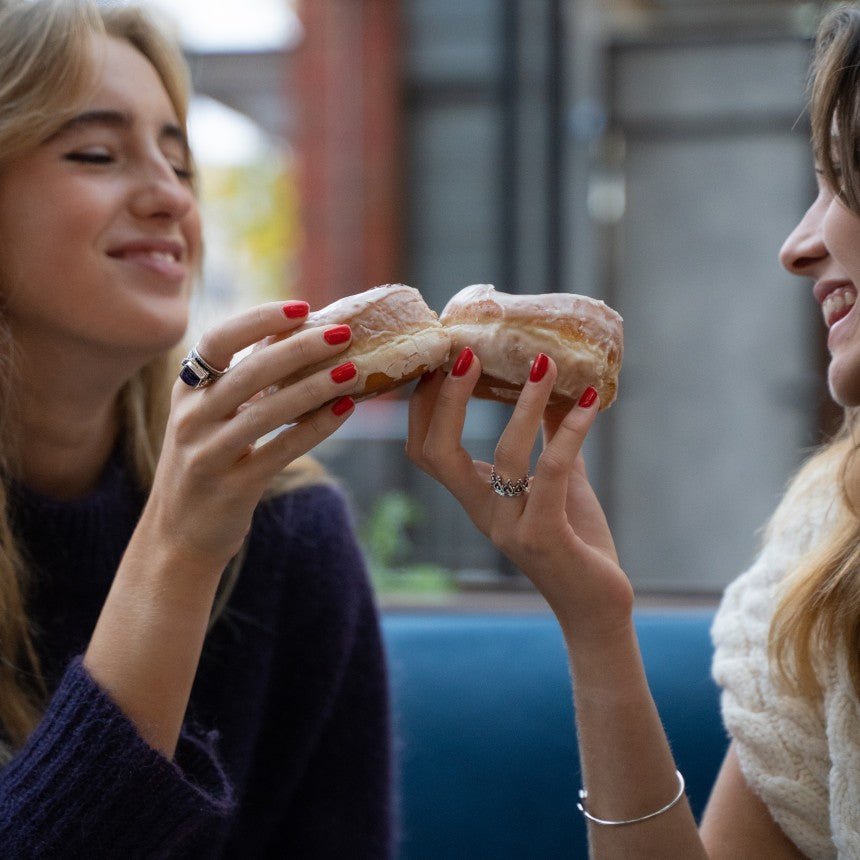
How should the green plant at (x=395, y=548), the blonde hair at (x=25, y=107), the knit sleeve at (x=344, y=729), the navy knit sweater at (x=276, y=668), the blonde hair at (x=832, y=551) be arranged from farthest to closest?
the green plant at (x=395, y=548) → the knit sleeve at (x=344, y=729) → the navy knit sweater at (x=276, y=668) → the blonde hair at (x=25, y=107) → the blonde hair at (x=832, y=551)

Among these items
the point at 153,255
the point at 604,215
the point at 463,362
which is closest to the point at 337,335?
the point at 463,362

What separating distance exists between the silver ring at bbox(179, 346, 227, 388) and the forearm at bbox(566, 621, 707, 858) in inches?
20.7

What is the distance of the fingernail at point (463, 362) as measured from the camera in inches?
47.6

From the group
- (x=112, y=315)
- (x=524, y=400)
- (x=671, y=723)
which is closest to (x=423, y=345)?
(x=524, y=400)

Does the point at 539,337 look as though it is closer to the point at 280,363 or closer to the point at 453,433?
the point at 453,433

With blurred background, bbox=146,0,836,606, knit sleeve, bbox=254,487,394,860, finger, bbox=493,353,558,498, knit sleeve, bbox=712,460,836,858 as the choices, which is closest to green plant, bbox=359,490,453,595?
blurred background, bbox=146,0,836,606

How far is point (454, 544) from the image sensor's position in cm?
526

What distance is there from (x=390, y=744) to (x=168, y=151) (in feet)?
3.34

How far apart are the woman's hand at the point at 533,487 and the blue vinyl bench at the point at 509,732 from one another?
28.5 inches

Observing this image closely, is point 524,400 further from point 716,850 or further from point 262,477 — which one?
point 716,850

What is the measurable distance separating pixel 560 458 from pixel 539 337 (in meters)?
0.14

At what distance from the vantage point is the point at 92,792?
49.0 inches

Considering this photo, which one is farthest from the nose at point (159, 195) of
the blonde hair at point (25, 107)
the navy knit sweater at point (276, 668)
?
the navy knit sweater at point (276, 668)

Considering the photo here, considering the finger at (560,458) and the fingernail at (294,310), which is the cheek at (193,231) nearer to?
the fingernail at (294,310)
